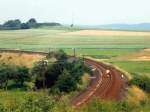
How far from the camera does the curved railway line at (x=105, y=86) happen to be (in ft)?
195

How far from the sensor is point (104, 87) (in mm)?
68812

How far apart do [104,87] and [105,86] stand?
897 millimetres

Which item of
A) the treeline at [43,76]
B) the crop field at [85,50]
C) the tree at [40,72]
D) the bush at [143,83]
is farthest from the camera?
the crop field at [85,50]

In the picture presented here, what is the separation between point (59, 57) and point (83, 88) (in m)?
21.4

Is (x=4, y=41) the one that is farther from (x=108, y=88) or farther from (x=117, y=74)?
(x=108, y=88)

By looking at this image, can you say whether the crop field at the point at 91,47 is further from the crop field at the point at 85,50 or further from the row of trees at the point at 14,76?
the row of trees at the point at 14,76

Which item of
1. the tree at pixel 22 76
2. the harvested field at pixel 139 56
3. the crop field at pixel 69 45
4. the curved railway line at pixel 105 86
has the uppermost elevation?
the tree at pixel 22 76

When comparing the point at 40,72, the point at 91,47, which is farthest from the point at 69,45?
the point at 40,72

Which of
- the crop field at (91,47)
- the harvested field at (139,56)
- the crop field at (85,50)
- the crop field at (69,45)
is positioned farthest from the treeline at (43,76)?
the crop field at (69,45)

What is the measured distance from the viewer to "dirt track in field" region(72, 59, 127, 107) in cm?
5916

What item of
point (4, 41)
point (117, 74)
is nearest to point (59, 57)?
point (117, 74)

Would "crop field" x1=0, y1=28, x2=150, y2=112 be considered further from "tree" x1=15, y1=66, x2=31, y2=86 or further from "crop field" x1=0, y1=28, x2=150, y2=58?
"tree" x1=15, y1=66, x2=31, y2=86

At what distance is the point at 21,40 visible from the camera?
522ft

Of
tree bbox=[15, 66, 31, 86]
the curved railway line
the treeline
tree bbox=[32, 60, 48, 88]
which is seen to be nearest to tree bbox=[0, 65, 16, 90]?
the treeline
